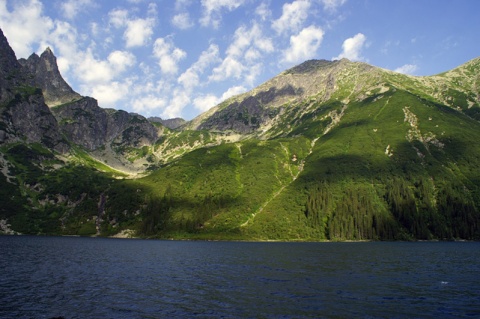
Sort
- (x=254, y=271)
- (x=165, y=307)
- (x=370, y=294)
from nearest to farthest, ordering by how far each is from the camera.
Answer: (x=165, y=307) → (x=370, y=294) → (x=254, y=271)

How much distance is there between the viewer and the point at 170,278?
6262cm

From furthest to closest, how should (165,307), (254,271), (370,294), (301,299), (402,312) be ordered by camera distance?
(254,271)
(370,294)
(301,299)
(165,307)
(402,312)

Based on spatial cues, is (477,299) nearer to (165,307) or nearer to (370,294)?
(370,294)

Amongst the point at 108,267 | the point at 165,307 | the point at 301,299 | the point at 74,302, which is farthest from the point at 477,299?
the point at 108,267

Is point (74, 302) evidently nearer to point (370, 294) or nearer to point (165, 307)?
point (165, 307)

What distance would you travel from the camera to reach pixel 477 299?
44.4m

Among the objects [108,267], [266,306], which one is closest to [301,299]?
[266,306]

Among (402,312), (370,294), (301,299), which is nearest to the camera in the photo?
(402,312)

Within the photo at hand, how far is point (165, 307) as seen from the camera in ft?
134

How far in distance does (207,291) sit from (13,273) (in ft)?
127

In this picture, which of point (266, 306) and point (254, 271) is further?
point (254, 271)

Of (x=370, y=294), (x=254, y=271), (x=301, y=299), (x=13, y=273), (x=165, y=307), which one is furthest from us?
(x=254, y=271)

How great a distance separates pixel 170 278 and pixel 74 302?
2270 centimetres

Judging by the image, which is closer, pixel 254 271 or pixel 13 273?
pixel 13 273
